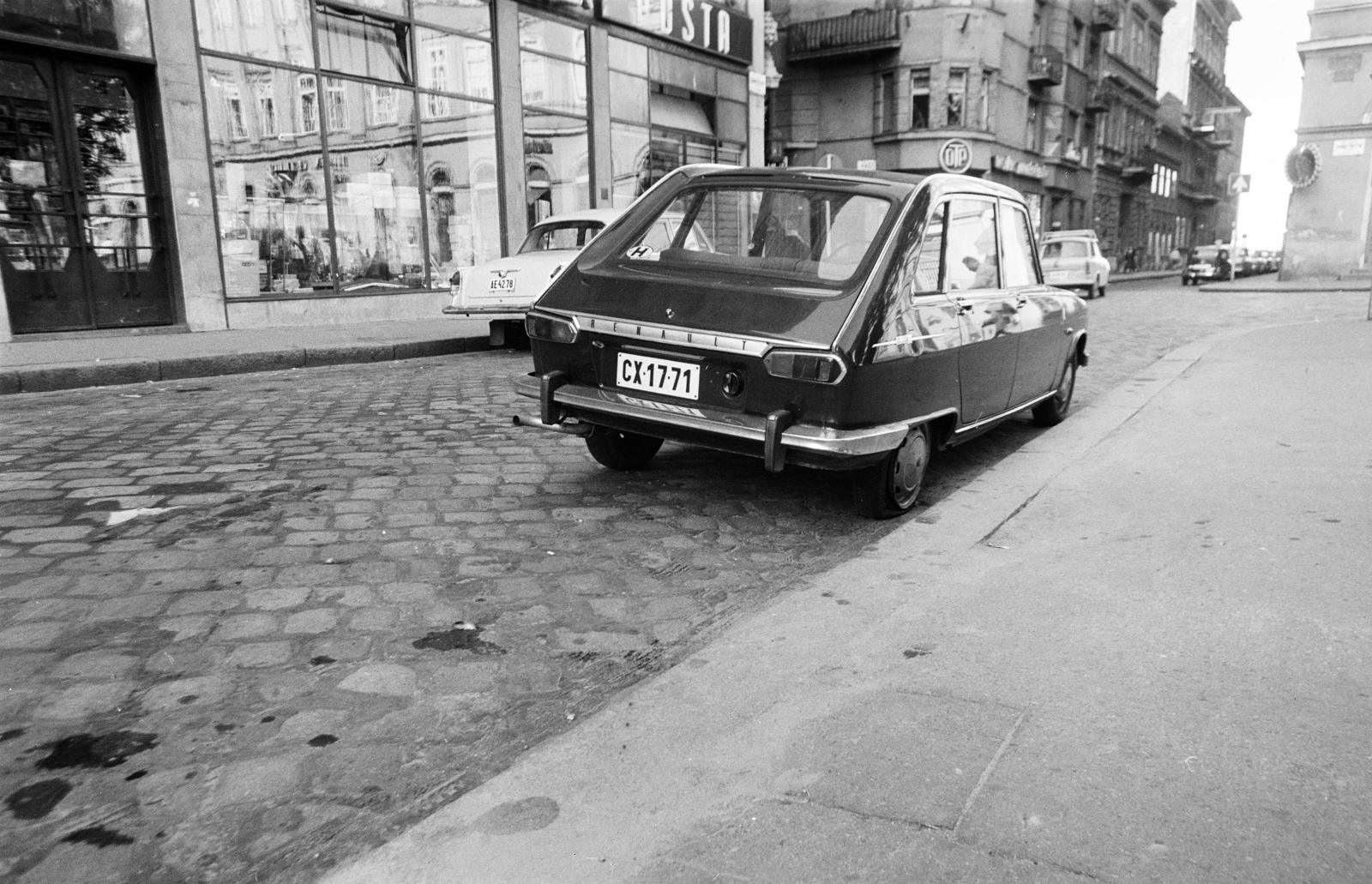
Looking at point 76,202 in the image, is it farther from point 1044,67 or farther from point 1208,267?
point 1208,267

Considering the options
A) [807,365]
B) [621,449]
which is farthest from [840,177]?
[621,449]

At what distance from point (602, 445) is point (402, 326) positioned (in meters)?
8.95

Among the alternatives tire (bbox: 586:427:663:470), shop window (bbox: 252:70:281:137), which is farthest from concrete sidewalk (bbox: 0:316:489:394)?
tire (bbox: 586:427:663:470)

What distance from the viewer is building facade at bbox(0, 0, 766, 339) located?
10.9m

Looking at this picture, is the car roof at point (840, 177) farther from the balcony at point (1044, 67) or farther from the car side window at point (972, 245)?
the balcony at point (1044, 67)

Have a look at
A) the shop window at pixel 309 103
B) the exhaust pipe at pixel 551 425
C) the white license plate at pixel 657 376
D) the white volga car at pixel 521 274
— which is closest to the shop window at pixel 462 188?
the shop window at pixel 309 103

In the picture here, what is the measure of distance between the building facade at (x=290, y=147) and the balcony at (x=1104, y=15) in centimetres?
2936

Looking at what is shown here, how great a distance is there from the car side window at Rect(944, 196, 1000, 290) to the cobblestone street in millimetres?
1150

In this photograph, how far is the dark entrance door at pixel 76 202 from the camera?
1059 centimetres

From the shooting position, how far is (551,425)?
450 centimetres

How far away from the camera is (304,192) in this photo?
Answer: 13.2 m

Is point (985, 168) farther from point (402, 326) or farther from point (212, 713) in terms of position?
point (212, 713)

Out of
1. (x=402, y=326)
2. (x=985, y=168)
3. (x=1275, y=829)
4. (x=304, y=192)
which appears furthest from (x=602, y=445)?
(x=985, y=168)

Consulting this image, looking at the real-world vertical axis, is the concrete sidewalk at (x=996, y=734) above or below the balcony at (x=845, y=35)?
below
